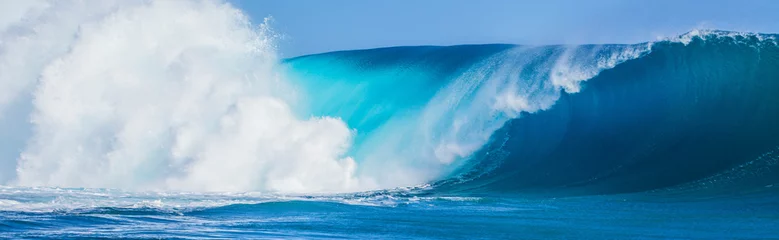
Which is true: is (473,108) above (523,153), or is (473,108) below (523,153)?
above

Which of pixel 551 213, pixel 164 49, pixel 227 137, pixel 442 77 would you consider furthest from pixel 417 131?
pixel 551 213

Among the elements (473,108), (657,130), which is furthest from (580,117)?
(473,108)

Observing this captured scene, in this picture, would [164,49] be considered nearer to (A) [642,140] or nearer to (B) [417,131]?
(B) [417,131]

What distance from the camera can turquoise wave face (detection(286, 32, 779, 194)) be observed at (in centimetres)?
1094

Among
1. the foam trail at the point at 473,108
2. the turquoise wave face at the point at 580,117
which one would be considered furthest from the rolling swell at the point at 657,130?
the foam trail at the point at 473,108

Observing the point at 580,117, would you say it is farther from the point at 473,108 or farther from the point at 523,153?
the point at 473,108

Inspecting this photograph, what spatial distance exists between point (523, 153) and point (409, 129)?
8.22 ft

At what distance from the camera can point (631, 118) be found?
12.7m

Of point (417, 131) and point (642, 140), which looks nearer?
point (642, 140)

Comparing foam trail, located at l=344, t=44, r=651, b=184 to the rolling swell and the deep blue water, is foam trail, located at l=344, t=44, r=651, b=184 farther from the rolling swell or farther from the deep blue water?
the rolling swell

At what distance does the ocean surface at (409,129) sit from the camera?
9602 mm

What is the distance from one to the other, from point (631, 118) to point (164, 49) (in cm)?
792

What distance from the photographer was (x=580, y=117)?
1292 centimetres

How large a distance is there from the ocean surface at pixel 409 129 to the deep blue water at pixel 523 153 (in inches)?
1.5
